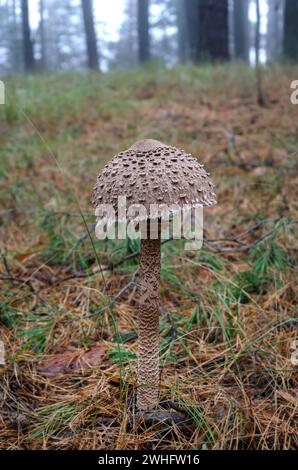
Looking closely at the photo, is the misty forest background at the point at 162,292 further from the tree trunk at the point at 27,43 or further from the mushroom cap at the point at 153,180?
the tree trunk at the point at 27,43

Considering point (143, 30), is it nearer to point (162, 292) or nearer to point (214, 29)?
point (214, 29)

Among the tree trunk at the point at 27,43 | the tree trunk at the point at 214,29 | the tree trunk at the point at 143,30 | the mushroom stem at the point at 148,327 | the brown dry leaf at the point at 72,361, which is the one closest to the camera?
the mushroom stem at the point at 148,327

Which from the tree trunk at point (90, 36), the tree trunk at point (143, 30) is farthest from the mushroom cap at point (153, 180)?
the tree trunk at point (90, 36)

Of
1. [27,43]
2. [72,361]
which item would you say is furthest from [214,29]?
[72,361]

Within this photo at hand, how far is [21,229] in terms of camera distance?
3982 mm

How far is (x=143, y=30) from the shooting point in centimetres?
1441

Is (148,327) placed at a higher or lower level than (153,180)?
lower

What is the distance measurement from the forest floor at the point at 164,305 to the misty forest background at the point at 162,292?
0.01 meters

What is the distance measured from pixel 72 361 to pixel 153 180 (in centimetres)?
135

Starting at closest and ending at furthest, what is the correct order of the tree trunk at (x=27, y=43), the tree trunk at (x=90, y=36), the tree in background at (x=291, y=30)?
the tree in background at (x=291, y=30)
the tree trunk at (x=27, y=43)
the tree trunk at (x=90, y=36)

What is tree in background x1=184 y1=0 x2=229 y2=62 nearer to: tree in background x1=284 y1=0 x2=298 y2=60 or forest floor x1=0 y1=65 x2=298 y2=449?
tree in background x1=284 y1=0 x2=298 y2=60

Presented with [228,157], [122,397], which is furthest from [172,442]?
[228,157]

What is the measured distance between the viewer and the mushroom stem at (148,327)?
Result: 189 cm
